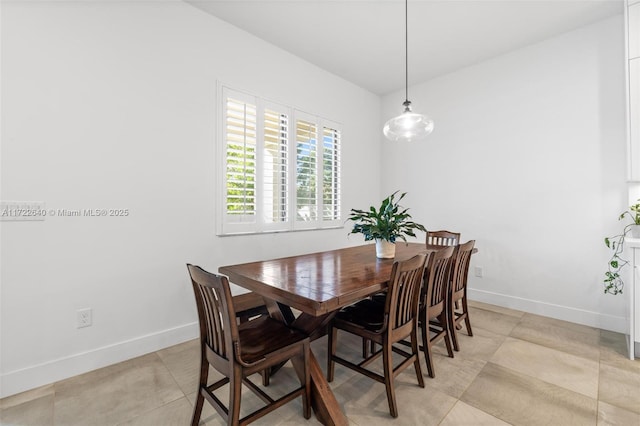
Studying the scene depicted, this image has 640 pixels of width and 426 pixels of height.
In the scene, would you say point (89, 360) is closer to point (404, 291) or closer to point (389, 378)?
point (389, 378)

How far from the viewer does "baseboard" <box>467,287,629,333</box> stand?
2811 mm

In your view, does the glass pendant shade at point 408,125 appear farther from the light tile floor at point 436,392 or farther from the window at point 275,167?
the light tile floor at point 436,392

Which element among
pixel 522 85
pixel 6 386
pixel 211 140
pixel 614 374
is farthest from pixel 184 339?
pixel 522 85

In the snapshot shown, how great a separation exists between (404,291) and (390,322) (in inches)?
8.2

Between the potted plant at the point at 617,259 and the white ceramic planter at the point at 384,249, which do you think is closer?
the white ceramic planter at the point at 384,249

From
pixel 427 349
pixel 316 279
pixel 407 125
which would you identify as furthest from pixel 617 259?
pixel 316 279

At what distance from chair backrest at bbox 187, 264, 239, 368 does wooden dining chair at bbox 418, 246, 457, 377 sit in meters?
1.31

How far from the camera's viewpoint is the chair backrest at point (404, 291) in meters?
1.64

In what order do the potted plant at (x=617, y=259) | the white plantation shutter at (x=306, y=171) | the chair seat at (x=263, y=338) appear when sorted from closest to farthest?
the chair seat at (x=263, y=338) < the potted plant at (x=617, y=259) < the white plantation shutter at (x=306, y=171)

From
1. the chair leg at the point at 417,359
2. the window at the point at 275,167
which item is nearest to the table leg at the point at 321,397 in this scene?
the chair leg at the point at 417,359

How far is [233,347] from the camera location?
133 cm

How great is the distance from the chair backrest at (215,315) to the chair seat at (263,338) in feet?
0.39

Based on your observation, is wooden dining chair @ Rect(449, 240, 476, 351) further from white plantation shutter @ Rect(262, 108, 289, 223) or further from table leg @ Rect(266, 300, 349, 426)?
white plantation shutter @ Rect(262, 108, 289, 223)

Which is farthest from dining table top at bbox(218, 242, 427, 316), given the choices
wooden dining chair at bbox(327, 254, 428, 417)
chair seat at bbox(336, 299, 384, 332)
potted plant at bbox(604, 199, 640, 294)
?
potted plant at bbox(604, 199, 640, 294)
